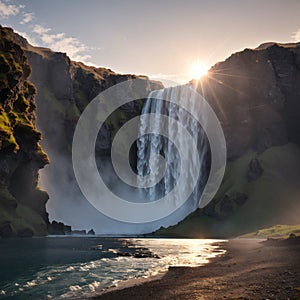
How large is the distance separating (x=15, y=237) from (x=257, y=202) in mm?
84004

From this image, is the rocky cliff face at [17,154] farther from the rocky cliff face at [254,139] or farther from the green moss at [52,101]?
the rocky cliff face at [254,139]

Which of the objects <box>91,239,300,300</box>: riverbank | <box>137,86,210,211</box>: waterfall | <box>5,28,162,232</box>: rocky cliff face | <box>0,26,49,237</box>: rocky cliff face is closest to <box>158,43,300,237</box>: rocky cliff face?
<box>137,86,210,211</box>: waterfall

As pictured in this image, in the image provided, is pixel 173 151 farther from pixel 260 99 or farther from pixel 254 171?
pixel 260 99

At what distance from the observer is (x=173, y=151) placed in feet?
527

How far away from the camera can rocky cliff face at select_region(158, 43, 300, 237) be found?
12888 centimetres

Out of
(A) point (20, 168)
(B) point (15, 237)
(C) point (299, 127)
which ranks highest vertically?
(C) point (299, 127)

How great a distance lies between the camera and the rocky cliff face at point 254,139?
5074 inches

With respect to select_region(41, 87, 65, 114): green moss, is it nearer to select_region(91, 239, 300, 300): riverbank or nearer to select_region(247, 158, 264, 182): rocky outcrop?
select_region(247, 158, 264, 182): rocky outcrop

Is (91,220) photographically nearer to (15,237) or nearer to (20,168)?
(20,168)

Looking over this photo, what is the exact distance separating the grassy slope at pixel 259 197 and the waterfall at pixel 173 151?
13614 mm

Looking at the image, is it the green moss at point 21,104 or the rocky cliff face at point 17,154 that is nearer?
the rocky cliff face at point 17,154

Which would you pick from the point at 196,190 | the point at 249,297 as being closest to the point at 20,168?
the point at 196,190

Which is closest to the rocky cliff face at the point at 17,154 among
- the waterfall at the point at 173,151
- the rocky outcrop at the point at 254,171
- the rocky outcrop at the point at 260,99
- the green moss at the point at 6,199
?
the green moss at the point at 6,199

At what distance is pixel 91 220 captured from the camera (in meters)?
171
